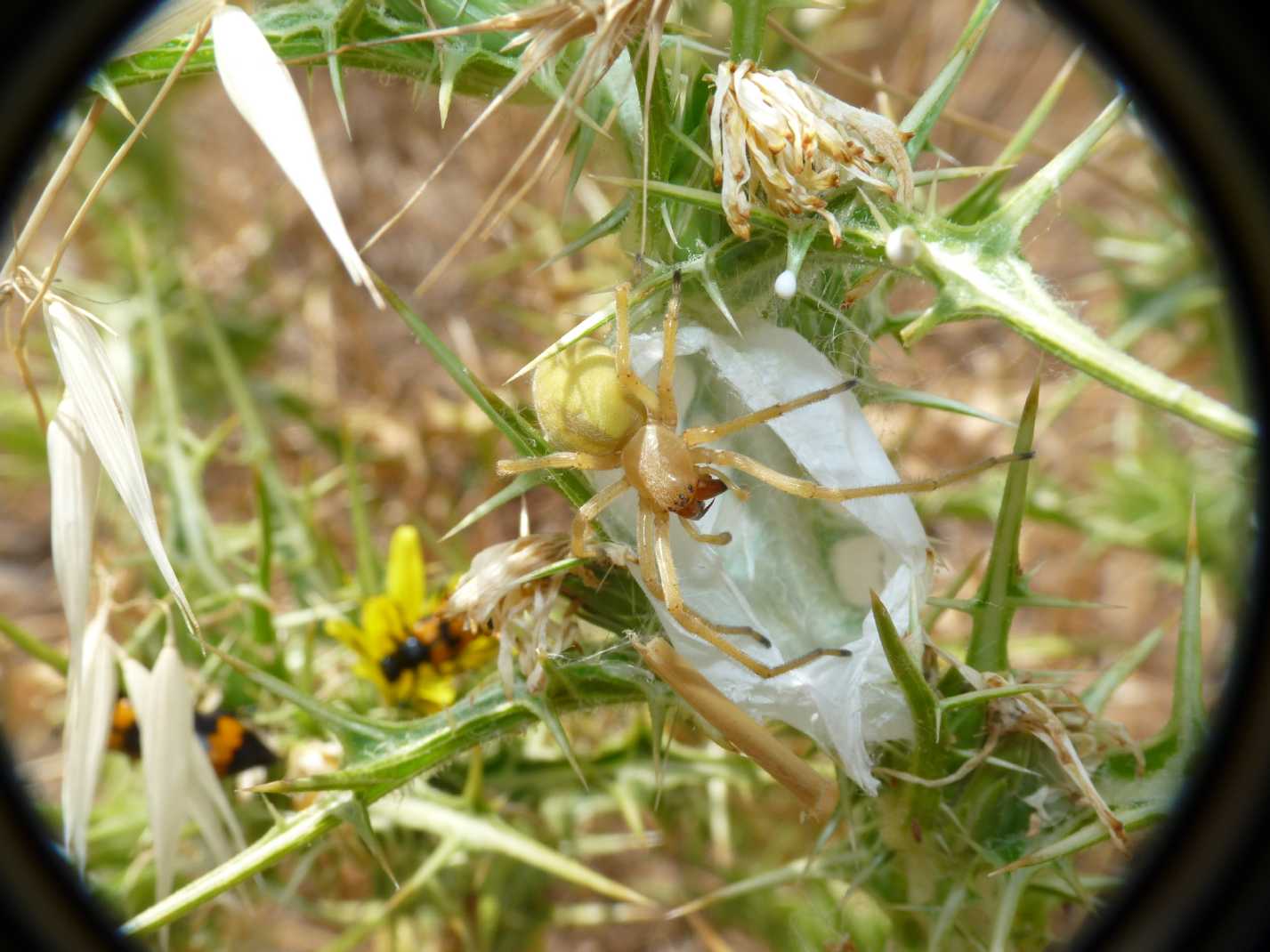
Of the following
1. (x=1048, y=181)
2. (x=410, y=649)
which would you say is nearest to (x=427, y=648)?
(x=410, y=649)

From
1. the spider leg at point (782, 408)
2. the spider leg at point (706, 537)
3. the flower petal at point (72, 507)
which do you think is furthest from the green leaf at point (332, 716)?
the spider leg at point (782, 408)

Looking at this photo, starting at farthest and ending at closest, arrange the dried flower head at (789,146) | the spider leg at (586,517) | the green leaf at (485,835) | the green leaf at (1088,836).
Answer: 1. the green leaf at (485,835)
2. the spider leg at (586,517)
3. the green leaf at (1088,836)
4. the dried flower head at (789,146)

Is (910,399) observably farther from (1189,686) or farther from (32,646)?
(32,646)

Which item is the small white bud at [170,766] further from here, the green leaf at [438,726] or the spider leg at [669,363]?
the spider leg at [669,363]

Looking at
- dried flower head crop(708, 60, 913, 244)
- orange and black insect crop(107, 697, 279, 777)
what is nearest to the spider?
dried flower head crop(708, 60, 913, 244)

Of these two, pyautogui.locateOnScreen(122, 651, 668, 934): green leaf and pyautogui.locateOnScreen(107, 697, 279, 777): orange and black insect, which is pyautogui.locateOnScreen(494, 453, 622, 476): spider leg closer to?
pyautogui.locateOnScreen(122, 651, 668, 934): green leaf

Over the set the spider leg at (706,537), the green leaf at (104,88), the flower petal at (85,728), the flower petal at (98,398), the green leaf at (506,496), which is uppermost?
the green leaf at (104,88)

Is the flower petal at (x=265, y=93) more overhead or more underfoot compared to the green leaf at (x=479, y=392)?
more overhead
